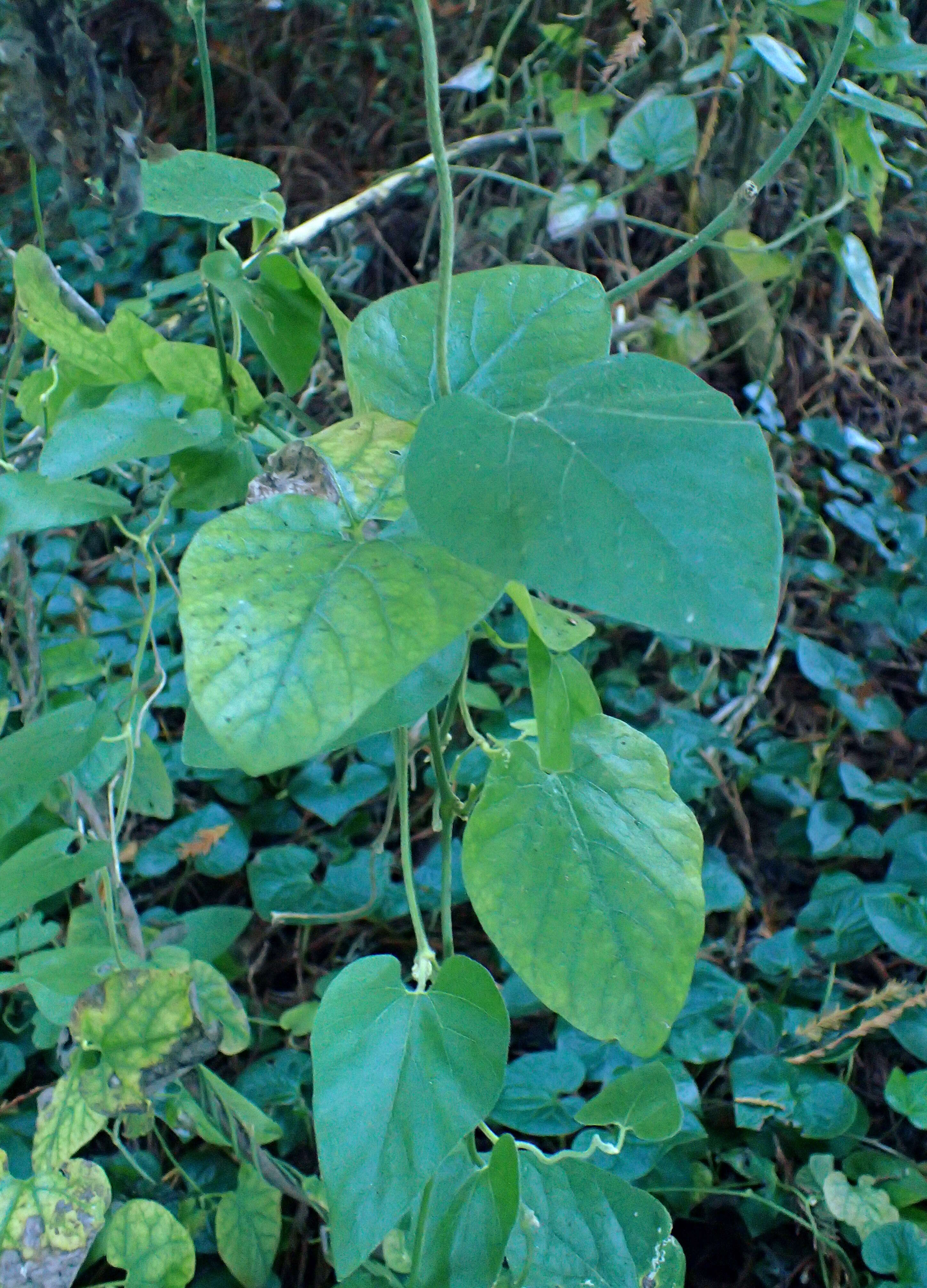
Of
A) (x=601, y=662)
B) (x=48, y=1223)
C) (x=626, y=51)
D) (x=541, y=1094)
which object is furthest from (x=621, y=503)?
(x=626, y=51)

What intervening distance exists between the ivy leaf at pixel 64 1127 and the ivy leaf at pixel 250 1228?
0.16 meters

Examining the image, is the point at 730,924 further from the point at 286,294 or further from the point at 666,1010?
the point at 286,294

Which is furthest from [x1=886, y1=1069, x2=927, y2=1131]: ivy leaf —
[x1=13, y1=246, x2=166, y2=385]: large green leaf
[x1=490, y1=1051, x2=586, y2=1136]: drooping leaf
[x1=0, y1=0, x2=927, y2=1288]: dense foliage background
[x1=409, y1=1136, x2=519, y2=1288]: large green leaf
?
[x1=13, y1=246, x2=166, y2=385]: large green leaf

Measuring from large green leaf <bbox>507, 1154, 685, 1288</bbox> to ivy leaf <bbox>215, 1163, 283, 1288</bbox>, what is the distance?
28cm

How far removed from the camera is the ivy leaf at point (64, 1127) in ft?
1.99

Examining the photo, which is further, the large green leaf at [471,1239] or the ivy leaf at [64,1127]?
the ivy leaf at [64,1127]

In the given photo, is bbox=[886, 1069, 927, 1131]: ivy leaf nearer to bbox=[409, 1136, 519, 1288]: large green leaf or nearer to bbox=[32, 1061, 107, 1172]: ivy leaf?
bbox=[409, 1136, 519, 1288]: large green leaf

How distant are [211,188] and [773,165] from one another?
0.27 meters

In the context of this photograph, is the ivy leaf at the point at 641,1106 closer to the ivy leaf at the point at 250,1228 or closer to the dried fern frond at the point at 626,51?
the ivy leaf at the point at 250,1228

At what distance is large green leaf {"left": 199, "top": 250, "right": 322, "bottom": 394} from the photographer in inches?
19.6

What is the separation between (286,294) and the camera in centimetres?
52

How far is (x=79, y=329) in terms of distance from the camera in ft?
1.74

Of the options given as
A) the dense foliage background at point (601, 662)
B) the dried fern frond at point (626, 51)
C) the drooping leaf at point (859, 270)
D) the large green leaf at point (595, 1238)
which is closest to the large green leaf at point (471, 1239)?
the large green leaf at point (595, 1238)

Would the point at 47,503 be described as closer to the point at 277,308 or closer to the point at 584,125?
the point at 277,308
